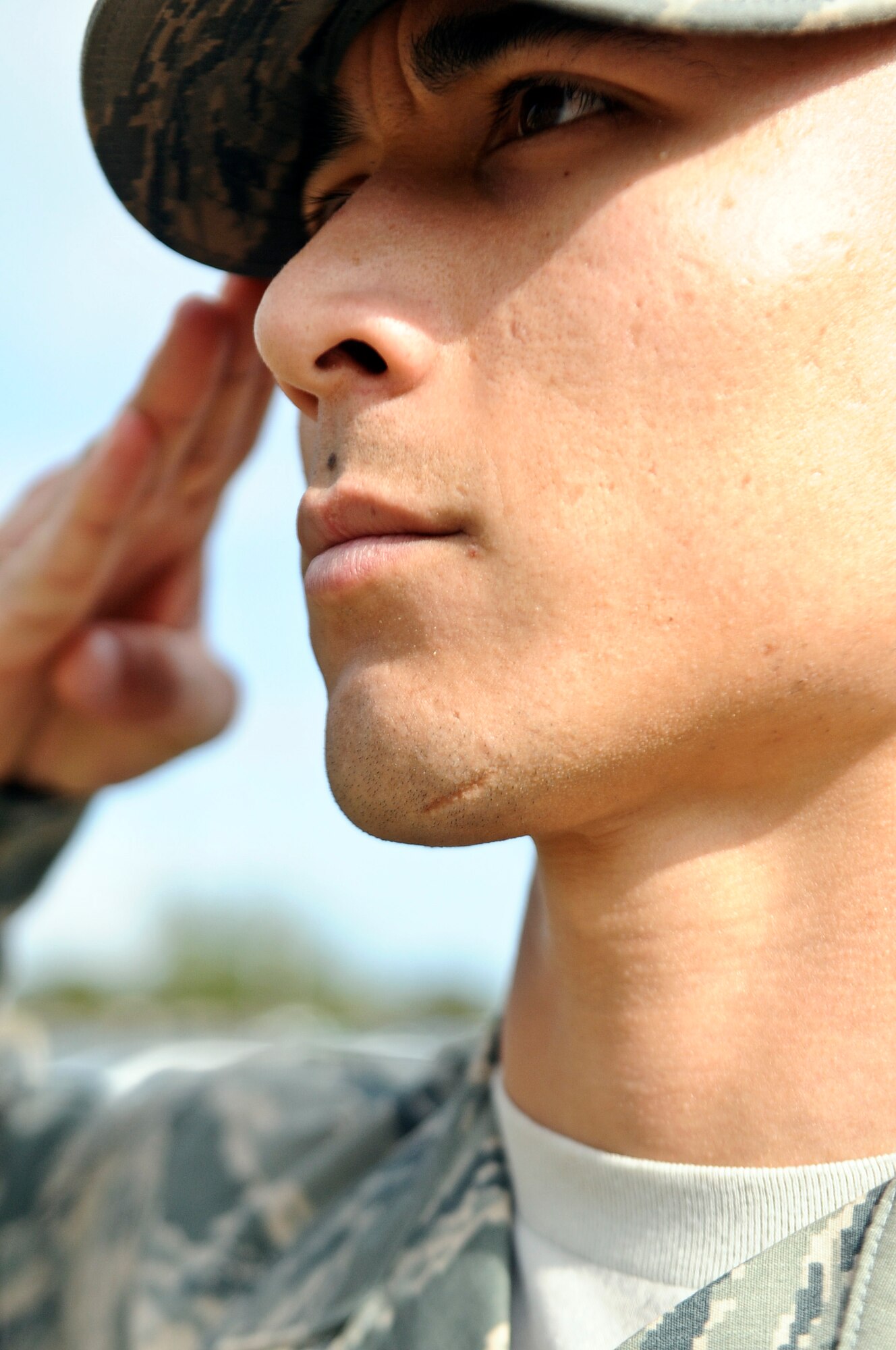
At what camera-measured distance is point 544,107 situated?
1.25 meters

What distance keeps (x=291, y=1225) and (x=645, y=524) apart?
1306 millimetres

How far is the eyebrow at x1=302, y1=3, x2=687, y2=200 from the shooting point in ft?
3.80

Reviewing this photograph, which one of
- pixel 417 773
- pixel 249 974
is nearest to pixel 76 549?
pixel 417 773

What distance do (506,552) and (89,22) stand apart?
88 centimetres

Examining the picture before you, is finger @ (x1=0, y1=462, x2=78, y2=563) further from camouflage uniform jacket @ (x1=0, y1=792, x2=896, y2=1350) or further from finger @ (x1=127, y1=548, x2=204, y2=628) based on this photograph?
camouflage uniform jacket @ (x1=0, y1=792, x2=896, y2=1350)

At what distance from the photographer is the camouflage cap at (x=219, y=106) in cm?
141

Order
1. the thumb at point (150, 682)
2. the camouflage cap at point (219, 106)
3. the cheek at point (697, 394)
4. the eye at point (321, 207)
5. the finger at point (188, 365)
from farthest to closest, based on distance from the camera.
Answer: the thumb at point (150, 682), the finger at point (188, 365), the eye at point (321, 207), the camouflage cap at point (219, 106), the cheek at point (697, 394)

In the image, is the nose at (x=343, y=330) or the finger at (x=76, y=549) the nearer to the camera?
the nose at (x=343, y=330)

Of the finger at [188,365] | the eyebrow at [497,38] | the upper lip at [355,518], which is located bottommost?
the finger at [188,365]

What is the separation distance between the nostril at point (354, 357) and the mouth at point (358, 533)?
0.13m

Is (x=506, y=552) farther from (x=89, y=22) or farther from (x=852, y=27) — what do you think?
(x=89, y=22)

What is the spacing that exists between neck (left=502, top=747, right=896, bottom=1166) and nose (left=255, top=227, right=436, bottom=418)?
0.53 meters

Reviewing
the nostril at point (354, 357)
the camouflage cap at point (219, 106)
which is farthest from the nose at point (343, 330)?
the camouflage cap at point (219, 106)

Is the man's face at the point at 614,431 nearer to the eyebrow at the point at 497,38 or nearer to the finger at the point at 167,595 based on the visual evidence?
the eyebrow at the point at 497,38
